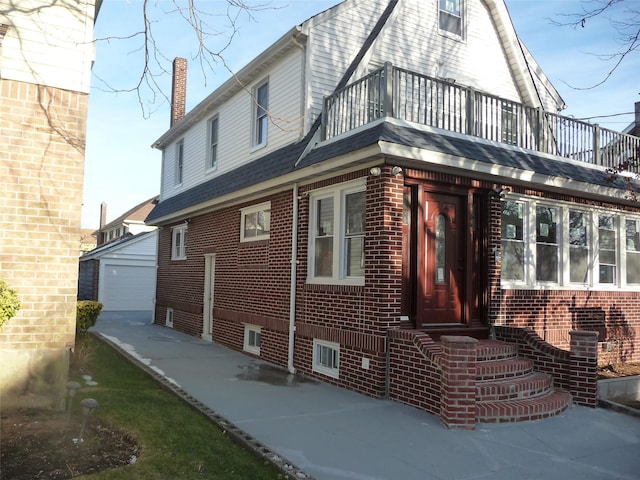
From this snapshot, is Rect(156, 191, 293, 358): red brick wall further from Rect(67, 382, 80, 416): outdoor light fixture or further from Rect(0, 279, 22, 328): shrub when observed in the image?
Rect(0, 279, 22, 328): shrub

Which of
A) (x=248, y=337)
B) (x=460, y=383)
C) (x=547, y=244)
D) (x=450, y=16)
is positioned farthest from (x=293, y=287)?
(x=450, y=16)

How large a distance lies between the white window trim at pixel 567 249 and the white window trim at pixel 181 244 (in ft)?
33.2

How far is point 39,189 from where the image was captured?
6617mm

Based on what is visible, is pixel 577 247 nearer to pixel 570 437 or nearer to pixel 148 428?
pixel 570 437

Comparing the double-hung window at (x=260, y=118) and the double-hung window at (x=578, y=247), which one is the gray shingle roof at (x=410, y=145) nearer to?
the double-hung window at (x=260, y=118)

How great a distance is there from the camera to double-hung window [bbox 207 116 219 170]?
1506cm

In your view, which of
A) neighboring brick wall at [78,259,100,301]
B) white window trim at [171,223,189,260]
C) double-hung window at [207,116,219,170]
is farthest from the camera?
neighboring brick wall at [78,259,100,301]

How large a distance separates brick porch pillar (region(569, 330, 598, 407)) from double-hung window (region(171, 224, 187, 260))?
468 inches

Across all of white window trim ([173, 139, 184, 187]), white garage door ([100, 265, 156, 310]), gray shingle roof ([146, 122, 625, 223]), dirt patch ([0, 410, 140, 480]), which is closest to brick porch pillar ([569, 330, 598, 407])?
gray shingle roof ([146, 122, 625, 223])

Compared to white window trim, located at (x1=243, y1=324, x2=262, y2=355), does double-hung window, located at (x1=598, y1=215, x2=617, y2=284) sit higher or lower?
higher

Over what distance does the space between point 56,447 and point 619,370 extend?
9801mm

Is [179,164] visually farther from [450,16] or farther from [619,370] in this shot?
[619,370]

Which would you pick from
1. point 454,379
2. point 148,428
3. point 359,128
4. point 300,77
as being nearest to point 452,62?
point 300,77

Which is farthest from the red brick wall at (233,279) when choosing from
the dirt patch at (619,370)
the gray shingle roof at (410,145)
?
the dirt patch at (619,370)
